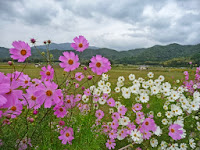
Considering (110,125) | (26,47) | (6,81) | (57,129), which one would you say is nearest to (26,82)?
(26,47)

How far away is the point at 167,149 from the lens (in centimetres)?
212

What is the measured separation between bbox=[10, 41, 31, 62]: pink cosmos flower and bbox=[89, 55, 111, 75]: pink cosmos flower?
0.50 metres

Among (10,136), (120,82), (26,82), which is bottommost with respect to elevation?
(10,136)

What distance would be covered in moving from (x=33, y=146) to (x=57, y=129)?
37 cm

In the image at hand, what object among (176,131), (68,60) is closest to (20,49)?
(68,60)

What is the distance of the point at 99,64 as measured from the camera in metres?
1.25

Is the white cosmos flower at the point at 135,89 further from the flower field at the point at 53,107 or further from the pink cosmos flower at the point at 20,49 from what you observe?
the pink cosmos flower at the point at 20,49

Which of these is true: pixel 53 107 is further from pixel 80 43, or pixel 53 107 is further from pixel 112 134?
pixel 112 134

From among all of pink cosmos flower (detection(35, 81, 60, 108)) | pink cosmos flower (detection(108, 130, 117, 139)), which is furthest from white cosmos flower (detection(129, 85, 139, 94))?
pink cosmos flower (detection(35, 81, 60, 108))

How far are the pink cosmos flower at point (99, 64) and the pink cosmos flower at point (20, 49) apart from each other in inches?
19.6

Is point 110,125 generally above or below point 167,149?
above

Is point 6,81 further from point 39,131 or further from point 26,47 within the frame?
point 39,131

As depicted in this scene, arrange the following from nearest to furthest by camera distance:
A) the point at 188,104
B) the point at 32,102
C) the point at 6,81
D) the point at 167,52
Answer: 1. the point at 6,81
2. the point at 32,102
3. the point at 188,104
4. the point at 167,52

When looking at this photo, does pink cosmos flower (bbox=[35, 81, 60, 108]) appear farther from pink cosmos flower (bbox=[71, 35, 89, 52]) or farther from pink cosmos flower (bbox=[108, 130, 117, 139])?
pink cosmos flower (bbox=[108, 130, 117, 139])
